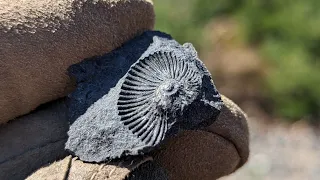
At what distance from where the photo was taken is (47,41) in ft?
2.48

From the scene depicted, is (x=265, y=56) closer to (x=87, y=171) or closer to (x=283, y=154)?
(x=283, y=154)

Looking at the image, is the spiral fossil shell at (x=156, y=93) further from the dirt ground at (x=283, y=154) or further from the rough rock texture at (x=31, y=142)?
the dirt ground at (x=283, y=154)

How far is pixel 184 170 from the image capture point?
31.3 inches

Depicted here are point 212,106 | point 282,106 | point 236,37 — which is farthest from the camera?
point 236,37

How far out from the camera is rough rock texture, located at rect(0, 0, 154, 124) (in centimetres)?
74

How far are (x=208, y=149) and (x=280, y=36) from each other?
3.76 metres

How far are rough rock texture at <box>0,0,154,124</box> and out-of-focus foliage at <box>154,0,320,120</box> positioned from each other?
10.1 ft

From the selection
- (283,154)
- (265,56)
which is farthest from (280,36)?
(283,154)

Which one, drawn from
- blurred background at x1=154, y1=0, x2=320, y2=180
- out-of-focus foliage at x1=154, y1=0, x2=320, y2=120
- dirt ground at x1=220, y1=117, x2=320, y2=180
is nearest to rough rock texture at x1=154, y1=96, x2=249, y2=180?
dirt ground at x1=220, y1=117, x2=320, y2=180

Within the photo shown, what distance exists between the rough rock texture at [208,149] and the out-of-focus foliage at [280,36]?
10.1ft

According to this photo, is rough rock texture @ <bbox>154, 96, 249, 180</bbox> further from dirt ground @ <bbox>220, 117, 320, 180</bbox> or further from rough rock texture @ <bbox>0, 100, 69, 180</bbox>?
dirt ground @ <bbox>220, 117, 320, 180</bbox>

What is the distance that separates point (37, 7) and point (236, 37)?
3907mm

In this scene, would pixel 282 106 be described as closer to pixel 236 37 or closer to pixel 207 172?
pixel 236 37

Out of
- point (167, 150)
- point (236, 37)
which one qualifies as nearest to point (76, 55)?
point (167, 150)
